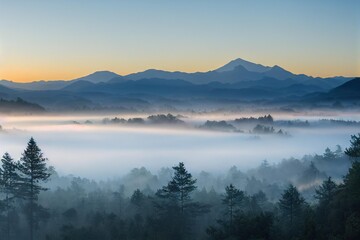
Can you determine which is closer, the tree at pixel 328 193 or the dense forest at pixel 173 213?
the dense forest at pixel 173 213

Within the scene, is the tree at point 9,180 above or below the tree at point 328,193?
above

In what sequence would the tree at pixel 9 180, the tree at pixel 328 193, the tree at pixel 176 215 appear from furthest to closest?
1. the tree at pixel 9 180
2. the tree at pixel 176 215
3. the tree at pixel 328 193

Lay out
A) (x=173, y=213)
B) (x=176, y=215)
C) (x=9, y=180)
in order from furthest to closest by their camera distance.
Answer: (x=9, y=180)
(x=173, y=213)
(x=176, y=215)

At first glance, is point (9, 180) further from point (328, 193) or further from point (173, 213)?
point (328, 193)

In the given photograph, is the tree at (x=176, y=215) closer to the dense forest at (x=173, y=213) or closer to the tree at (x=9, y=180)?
the dense forest at (x=173, y=213)

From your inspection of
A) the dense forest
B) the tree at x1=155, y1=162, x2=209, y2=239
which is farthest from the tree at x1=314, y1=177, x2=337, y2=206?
the tree at x1=155, y1=162, x2=209, y2=239

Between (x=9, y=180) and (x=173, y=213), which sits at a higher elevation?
(x=9, y=180)

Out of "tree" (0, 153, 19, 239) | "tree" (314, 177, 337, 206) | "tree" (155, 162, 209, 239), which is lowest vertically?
"tree" (155, 162, 209, 239)

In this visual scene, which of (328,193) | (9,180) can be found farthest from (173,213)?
(9,180)

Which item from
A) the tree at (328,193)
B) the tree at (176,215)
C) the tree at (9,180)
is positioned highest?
the tree at (9,180)

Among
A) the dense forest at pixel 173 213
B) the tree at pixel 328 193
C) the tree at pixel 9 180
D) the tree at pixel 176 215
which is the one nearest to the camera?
the dense forest at pixel 173 213

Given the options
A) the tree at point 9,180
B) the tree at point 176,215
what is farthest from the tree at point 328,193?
the tree at point 9,180

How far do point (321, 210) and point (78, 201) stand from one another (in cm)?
4567

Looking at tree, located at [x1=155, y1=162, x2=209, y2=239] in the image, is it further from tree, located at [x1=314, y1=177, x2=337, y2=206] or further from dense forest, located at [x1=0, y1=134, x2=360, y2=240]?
tree, located at [x1=314, y1=177, x2=337, y2=206]
